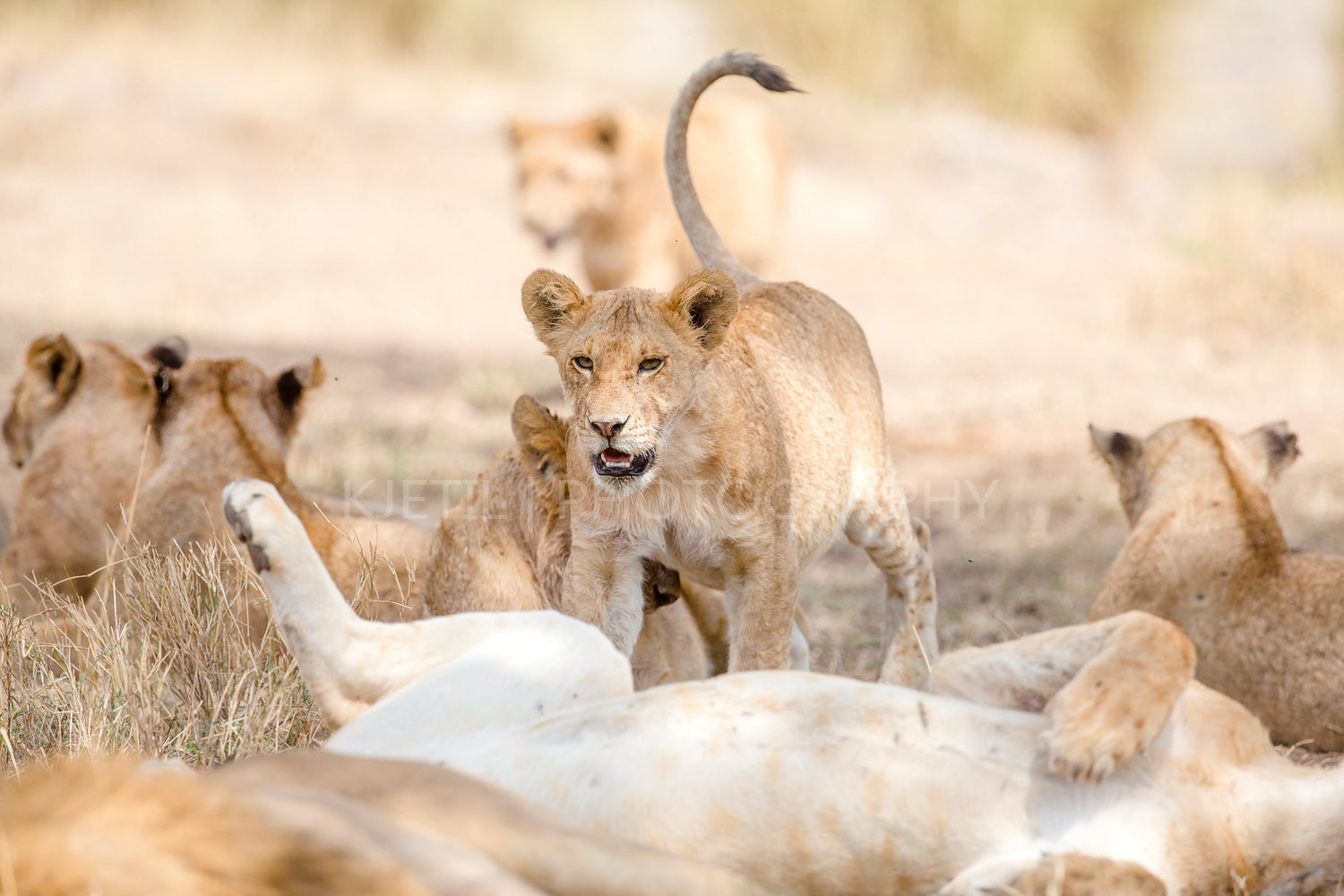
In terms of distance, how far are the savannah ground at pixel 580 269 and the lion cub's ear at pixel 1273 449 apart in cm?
89

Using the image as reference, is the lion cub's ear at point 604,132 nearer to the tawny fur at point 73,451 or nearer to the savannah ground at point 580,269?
the savannah ground at point 580,269

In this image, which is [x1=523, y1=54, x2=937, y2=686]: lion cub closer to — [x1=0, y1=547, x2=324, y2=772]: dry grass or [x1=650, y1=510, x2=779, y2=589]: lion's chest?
[x1=650, y1=510, x2=779, y2=589]: lion's chest

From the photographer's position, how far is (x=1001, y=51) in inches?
715

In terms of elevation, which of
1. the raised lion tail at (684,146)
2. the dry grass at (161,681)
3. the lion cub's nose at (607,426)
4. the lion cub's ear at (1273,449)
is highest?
the raised lion tail at (684,146)

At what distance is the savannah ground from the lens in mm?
6250

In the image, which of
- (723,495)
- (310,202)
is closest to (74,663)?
(723,495)

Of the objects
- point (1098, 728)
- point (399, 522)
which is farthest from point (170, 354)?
point (1098, 728)

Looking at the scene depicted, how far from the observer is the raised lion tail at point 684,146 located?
4.07 metres

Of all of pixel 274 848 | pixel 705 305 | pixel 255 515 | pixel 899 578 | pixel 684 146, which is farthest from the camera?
pixel 684 146

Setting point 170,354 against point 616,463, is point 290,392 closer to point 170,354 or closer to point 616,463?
point 170,354

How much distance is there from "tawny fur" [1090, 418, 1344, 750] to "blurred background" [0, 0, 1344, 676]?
32.5 inches

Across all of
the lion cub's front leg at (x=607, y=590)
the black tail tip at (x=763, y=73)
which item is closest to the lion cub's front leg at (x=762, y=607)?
the lion cub's front leg at (x=607, y=590)

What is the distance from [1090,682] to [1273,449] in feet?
7.09

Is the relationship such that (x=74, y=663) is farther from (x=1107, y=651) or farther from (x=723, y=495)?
(x=1107, y=651)
